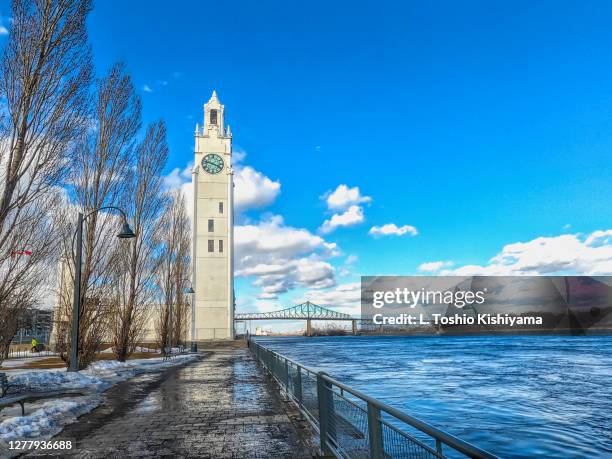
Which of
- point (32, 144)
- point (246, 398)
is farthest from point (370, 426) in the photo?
point (32, 144)

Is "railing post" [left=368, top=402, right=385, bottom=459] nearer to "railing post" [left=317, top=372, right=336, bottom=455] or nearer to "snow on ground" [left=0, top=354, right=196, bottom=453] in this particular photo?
"railing post" [left=317, top=372, right=336, bottom=455]

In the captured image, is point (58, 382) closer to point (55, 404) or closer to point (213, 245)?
point (55, 404)

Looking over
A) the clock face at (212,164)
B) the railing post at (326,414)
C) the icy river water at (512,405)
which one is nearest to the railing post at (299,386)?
the railing post at (326,414)

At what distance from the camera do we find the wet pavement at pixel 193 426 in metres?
7.29

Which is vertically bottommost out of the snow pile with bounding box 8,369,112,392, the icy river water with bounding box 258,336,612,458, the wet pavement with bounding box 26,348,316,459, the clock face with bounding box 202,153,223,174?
the icy river water with bounding box 258,336,612,458

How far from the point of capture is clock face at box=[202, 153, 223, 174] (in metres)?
81.2

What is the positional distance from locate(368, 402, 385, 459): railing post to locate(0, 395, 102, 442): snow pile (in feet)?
19.5

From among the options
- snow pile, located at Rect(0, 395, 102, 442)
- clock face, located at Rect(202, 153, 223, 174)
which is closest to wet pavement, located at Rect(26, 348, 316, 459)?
snow pile, located at Rect(0, 395, 102, 442)

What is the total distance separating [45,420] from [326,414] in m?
5.56

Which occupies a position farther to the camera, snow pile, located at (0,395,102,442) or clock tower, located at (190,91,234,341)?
clock tower, located at (190,91,234,341)

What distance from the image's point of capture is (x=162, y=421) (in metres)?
9.75

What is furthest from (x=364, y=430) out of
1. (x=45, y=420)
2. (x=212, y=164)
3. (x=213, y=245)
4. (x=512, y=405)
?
(x=212, y=164)

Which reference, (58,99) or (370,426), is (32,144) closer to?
(58,99)

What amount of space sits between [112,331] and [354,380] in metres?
12.9
